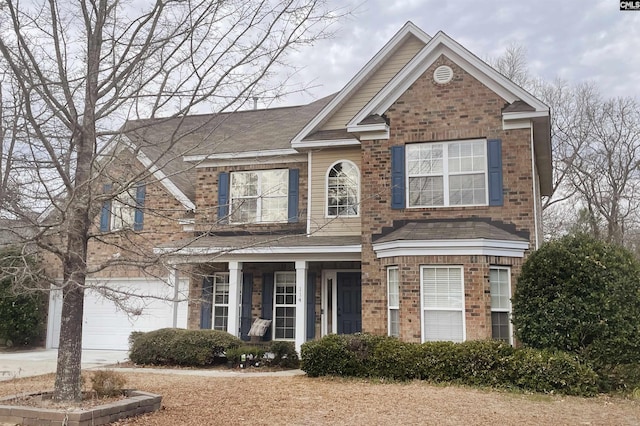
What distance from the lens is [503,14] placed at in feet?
52.0

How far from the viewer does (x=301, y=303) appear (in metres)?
14.4

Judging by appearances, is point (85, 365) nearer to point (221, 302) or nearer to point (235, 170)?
point (221, 302)

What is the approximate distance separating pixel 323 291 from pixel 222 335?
311 centimetres

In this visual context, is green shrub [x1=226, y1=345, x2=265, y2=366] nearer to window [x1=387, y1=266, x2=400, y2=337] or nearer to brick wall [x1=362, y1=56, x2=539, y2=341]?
brick wall [x1=362, y1=56, x2=539, y2=341]

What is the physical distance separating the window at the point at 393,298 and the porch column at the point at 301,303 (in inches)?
98.8

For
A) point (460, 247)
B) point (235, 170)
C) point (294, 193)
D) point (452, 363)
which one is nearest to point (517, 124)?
point (460, 247)

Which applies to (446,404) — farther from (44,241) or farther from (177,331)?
(177,331)

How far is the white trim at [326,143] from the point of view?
1480 centimetres

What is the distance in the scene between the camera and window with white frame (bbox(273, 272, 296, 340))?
15867mm

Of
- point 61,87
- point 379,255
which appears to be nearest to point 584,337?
point 379,255

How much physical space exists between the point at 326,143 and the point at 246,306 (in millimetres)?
5138

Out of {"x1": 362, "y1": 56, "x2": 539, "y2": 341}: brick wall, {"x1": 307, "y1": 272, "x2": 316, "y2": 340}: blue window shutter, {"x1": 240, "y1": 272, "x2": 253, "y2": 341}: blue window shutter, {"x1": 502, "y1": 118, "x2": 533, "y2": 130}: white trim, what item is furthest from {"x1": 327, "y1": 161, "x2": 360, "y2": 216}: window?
{"x1": 502, "y1": 118, "x2": 533, "y2": 130}: white trim

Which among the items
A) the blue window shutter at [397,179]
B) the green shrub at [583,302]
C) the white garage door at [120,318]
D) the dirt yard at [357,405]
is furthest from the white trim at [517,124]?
the white garage door at [120,318]

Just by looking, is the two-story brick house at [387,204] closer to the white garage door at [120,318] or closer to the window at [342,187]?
the window at [342,187]
